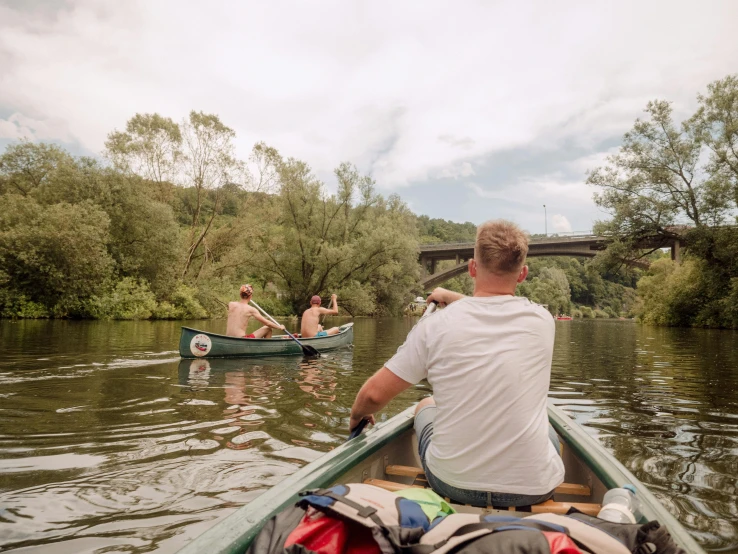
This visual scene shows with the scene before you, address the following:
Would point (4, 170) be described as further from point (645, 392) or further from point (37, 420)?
point (645, 392)

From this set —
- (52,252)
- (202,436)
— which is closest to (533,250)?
(52,252)

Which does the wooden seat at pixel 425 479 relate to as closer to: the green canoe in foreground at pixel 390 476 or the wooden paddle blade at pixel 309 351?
the green canoe in foreground at pixel 390 476

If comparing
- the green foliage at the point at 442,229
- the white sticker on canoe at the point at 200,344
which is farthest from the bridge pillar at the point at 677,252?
the green foliage at the point at 442,229

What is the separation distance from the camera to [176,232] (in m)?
25.0

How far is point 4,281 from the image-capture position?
19391mm

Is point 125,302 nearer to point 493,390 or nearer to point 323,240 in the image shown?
point 323,240

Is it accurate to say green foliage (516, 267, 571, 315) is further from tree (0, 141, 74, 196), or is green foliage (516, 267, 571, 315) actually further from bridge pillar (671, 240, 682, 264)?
tree (0, 141, 74, 196)

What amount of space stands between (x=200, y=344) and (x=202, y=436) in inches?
181

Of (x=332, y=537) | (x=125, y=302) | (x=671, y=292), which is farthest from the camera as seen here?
(x=671, y=292)

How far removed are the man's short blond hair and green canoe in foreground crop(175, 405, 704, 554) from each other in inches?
33.4

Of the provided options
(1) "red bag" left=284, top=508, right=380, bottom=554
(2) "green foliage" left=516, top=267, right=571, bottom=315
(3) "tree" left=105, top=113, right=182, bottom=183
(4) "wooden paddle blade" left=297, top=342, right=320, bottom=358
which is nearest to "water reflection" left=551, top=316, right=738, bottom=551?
(1) "red bag" left=284, top=508, right=380, bottom=554

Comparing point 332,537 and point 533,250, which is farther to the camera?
point 533,250

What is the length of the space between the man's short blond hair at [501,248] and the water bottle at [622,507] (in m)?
0.84

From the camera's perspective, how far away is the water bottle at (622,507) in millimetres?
1606
